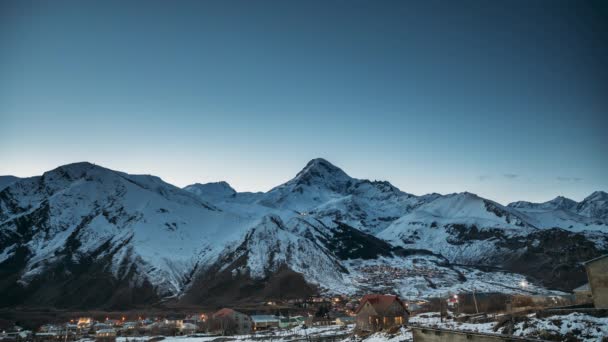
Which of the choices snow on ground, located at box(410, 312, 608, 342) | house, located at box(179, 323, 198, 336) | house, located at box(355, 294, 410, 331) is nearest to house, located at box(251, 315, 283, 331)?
house, located at box(179, 323, 198, 336)

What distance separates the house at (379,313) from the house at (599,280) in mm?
45650

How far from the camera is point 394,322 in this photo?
241ft

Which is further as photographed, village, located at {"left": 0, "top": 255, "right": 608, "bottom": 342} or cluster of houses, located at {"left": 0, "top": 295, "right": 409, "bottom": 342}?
cluster of houses, located at {"left": 0, "top": 295, "right": 409, "bottom": 342}

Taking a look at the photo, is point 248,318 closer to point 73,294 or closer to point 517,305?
point 517,305

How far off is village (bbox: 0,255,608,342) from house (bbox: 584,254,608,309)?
2.5 inches

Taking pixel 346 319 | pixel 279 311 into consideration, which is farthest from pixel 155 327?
pixel 346 319

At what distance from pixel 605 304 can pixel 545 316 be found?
169 inches

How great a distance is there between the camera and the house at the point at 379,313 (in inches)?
2928

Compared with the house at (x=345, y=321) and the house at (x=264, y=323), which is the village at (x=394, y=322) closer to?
the house at (x=264, y=323)

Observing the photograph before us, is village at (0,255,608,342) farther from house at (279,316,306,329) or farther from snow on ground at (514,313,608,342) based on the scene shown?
house at (279,316,306,329)

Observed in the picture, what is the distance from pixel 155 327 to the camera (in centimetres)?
11875

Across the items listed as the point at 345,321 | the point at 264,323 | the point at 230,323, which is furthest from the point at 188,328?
the point at 345,321

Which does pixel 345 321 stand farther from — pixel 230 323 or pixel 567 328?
pixel 567 328

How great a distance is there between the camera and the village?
87.9ft
